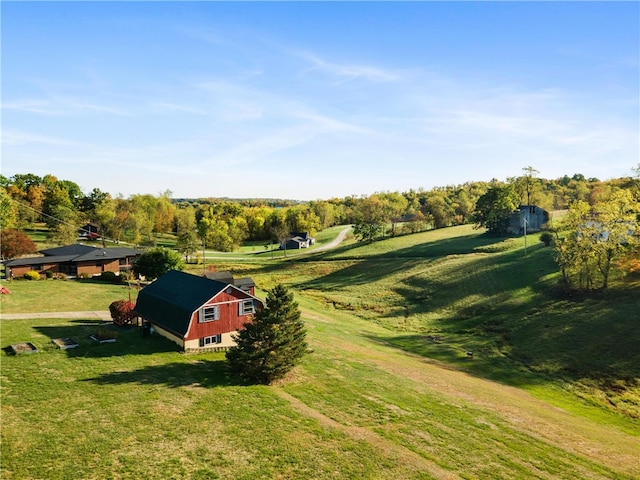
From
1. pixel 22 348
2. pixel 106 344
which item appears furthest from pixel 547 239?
pixel 22 348

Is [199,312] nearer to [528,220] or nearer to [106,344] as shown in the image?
[106,344]


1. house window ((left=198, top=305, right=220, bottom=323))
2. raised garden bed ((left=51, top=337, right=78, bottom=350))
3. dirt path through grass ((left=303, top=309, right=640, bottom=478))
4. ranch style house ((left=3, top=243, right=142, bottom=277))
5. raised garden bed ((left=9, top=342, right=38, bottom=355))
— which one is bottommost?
dirt path through grass ((left=303, top=309, right=640, bottom=478))

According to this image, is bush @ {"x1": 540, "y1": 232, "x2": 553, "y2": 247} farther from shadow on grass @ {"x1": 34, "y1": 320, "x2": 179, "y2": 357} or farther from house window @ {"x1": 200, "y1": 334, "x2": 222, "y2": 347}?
shadow on grass @ {"x1": 34, "y1": 320, "x2": 179, "y2": 357}

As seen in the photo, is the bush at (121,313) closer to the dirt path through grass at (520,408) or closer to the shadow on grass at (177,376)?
the shadow on grass at (177,376)

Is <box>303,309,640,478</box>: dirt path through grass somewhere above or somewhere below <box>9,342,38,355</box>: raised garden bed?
below

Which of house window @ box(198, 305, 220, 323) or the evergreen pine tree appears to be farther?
house window @ box(198, 305, 220, 323)

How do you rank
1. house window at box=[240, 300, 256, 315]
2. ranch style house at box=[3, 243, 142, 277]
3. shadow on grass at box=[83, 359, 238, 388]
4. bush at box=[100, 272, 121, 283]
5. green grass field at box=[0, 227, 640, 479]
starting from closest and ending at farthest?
green grass field at box=[0, 227, 640, 479] → shadow on grass at box=[83, 359, 238, 388] → house window at box=[240, 300, 256, 315] → ranch style house at box=[3, 243, 142, 277] → bush at box=[100, 272, 121, 283]

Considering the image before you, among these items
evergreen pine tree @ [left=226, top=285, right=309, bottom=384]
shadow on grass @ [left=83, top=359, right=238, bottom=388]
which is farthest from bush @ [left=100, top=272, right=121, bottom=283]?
evergreen pine tree @ [left=226, top=285, right=309, bottom=384]

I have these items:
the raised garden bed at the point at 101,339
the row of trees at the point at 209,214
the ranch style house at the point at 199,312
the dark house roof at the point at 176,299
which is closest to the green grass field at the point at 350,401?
the raised garden bed at the point at 101,339
